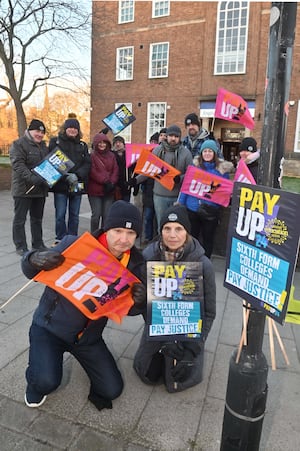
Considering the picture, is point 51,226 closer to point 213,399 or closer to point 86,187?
point 86,187

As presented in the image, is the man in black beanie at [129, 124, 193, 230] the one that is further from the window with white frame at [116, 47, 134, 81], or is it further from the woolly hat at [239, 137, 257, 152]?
the window with white frame at [116, 47, 134, 81]

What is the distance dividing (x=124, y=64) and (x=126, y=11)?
11.2 ft

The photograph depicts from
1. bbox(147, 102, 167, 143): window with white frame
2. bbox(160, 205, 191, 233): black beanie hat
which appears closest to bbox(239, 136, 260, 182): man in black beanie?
bbox(160, 205, 191, 233): black beanie hat

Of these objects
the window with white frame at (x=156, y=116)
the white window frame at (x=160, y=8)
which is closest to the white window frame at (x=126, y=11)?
the white window frame at (x=160, y=8)

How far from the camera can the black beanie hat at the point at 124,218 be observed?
2.49m

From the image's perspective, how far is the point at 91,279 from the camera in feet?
7.95

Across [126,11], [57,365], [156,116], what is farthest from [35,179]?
[126,11]

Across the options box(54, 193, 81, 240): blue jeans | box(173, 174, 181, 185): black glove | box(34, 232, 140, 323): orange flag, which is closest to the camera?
box(34, 232, 140, 323): orange flag

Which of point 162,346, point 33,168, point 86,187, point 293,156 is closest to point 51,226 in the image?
point 86,187

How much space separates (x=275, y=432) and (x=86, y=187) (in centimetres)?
450

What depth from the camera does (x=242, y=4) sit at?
65.7ft

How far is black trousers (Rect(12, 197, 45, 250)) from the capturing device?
537 centimetres

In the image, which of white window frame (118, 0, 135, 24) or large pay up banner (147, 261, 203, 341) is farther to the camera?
white window frame (118, 0, 135, 24)

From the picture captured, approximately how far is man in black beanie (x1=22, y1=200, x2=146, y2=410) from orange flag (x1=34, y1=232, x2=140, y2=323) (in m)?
0.06
